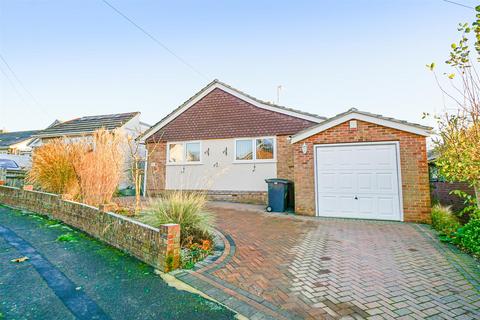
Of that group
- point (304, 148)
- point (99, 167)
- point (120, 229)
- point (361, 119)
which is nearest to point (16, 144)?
point (99, 167)

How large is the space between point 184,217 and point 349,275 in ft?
10.2

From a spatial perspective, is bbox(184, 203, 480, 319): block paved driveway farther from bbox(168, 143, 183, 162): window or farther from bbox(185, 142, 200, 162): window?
bbox(168, 143, 183, 162): window

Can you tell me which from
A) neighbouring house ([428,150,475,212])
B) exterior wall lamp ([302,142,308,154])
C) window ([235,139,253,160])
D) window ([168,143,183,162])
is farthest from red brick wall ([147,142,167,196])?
neighbouring house ([428,150,475,212])

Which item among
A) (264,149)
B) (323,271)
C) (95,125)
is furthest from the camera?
(95,125)

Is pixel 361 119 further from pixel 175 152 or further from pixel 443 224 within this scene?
pixel 175 152

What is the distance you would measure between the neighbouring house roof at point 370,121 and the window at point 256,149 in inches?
107

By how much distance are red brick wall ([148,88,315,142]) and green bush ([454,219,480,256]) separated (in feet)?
22.0

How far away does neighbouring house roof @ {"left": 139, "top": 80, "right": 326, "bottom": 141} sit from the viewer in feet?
35.8

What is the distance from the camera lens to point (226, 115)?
1218 cm

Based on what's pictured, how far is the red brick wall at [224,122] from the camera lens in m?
11.1

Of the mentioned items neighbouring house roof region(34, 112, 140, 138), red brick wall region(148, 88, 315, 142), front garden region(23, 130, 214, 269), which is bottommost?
front garden region(23, 130, 214, 269)

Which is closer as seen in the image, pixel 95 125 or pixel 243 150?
pixel 243 150

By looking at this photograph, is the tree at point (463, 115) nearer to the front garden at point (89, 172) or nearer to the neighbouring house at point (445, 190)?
the front garden at point (89, 172)

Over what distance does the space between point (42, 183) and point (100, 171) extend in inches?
119
